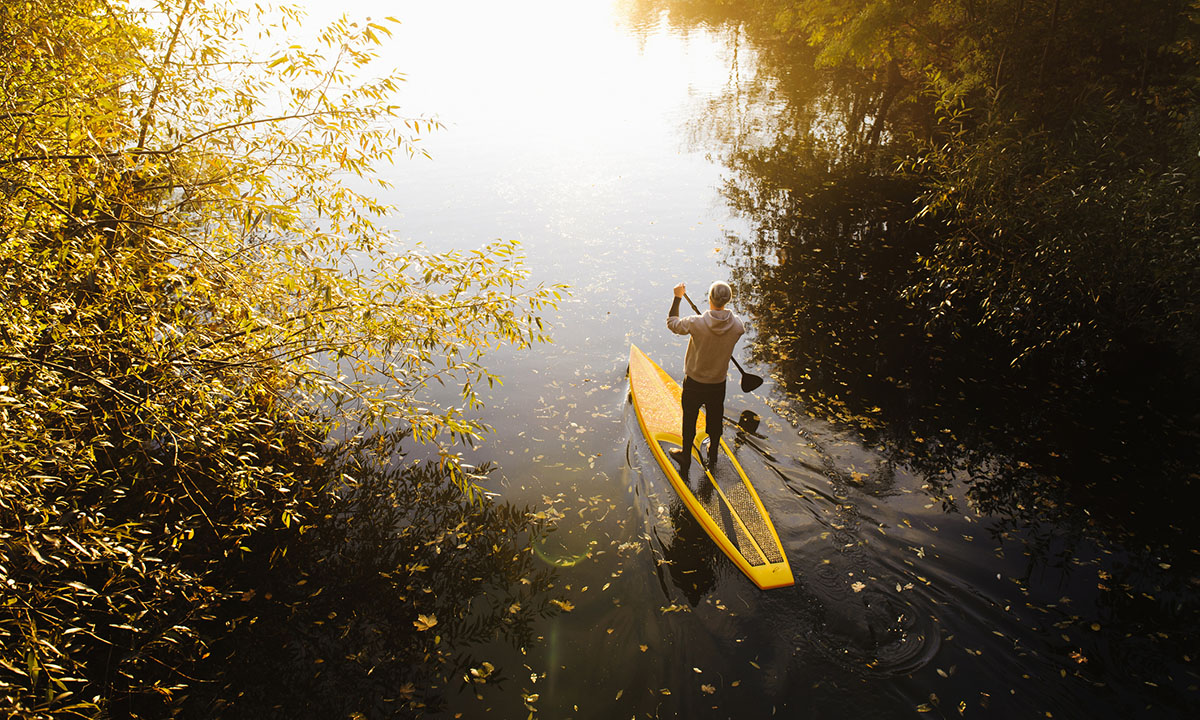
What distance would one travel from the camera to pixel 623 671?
4.51 m

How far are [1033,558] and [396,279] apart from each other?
19.4ft

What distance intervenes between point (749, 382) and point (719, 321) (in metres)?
2.32

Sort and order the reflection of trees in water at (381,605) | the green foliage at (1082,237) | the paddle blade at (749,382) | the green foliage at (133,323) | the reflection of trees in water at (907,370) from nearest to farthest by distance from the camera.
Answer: the green foliage at (133,323), the reflection of trees in water at (381,605), the reflection of trees in water at (907,370), the green foliage at (1082,237), the paddle blade at (749,382)

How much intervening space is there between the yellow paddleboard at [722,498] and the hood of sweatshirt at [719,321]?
1.60 metres

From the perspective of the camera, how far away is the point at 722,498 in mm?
5793

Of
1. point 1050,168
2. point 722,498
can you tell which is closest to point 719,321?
point 722,498

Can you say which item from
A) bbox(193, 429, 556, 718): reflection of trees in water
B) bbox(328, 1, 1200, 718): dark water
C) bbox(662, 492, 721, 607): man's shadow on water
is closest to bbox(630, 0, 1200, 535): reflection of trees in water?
bbox(328, 1, 1200, 718): dark water

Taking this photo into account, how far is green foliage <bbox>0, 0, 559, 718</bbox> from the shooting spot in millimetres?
3178

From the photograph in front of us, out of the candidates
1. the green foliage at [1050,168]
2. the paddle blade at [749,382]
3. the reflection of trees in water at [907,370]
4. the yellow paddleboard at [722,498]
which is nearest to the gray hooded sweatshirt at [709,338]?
the yellow paddleboard at [722,498]

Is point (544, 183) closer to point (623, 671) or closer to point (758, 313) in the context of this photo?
point (758, 313)

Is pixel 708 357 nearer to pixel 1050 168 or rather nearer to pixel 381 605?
pixel 381 605

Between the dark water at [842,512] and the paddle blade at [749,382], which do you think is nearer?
the dark water at [842,512]

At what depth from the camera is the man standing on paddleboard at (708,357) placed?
17.3ft

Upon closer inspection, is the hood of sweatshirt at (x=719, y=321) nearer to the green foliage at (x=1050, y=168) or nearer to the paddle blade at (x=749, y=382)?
the paddle blade at (x=749, y=382)
